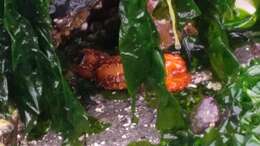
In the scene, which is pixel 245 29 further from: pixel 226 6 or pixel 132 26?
pixel 132 26

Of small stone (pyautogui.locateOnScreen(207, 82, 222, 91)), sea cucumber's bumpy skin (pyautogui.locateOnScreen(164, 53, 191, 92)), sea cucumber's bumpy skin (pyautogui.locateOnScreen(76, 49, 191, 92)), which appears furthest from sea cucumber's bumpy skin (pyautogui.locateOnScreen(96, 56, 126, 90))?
small stone (pyautogui.locateOnScreen(207, 82, 222, 91))

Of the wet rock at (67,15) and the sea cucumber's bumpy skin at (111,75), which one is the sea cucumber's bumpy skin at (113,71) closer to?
the sea cucumber's bumpy skin at (111,75)

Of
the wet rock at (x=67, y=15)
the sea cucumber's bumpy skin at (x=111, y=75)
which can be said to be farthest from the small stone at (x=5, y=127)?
the sea cucumber's bumpy skin at (x=111, y=75)

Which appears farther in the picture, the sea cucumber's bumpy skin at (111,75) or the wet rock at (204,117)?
the sea cucumber's bumpy skin at (111,75)

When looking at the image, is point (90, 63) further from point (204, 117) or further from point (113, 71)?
point (204, 117)

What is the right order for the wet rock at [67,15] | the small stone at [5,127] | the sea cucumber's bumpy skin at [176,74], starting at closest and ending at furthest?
the small stone at [5,127] < the wet rock at [67,15] < the sea cucumber's bumpy skin at [176,74]

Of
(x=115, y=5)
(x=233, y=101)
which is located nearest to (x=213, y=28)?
→ (x=233, y=101)

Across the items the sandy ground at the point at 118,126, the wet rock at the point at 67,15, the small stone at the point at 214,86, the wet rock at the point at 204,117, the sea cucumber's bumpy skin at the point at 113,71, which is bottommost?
the sandy ground at the point at 118,126

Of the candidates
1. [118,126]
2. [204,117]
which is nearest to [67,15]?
[118,126]
